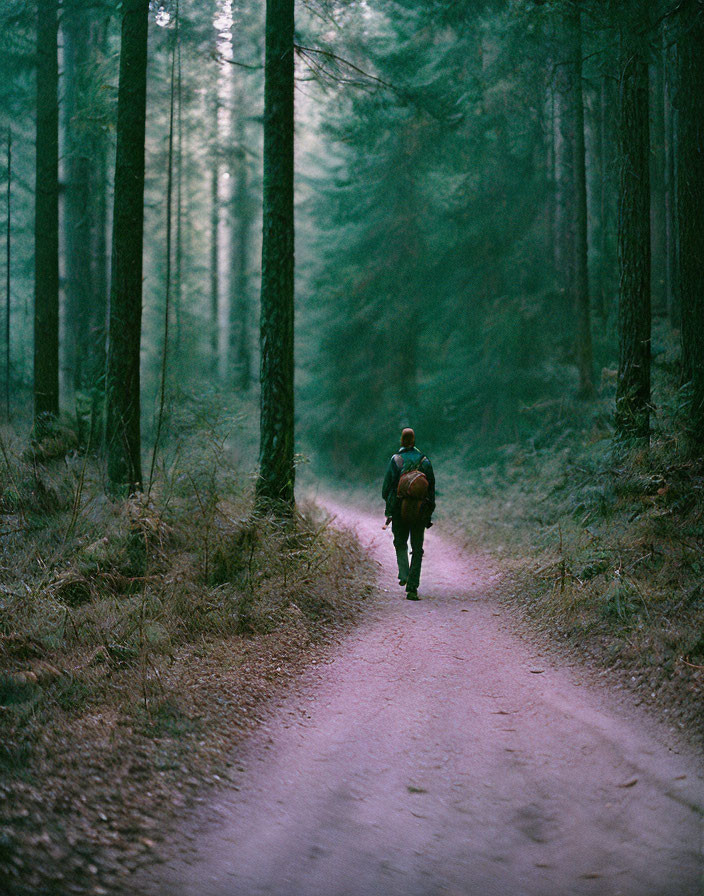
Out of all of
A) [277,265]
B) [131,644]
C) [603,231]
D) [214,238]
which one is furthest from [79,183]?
[214,238]

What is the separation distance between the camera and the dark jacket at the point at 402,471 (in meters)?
8.66

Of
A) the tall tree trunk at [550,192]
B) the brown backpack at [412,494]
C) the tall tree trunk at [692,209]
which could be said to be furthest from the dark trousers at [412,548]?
the tall tree trunk at [550,192]

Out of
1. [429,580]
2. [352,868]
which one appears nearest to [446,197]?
[429,580]

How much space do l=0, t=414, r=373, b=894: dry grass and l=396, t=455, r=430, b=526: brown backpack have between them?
45.0 inches

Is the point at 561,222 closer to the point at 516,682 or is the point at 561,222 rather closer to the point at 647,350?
the point at 647,350

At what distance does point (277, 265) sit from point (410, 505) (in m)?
3.79

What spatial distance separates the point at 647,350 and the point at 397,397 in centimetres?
1313

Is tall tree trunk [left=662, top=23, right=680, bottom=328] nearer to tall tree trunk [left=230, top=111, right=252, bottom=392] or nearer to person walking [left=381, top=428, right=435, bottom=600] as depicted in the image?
person walking [left=381, top=428, right=435, bottom=600]

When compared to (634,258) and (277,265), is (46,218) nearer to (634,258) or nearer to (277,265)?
(277,265)

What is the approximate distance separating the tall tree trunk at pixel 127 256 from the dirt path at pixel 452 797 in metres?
4.36

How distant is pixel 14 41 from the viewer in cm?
1241

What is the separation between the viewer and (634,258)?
9.27 m

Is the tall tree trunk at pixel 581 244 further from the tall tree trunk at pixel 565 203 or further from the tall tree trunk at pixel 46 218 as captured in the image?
the tall tree trunk at pixel 46 218

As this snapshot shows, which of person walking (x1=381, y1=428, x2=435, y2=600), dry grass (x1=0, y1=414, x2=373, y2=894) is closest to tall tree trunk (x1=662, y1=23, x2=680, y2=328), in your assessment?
person walking (x1=381, y1=428, x2=435, y2=600)
